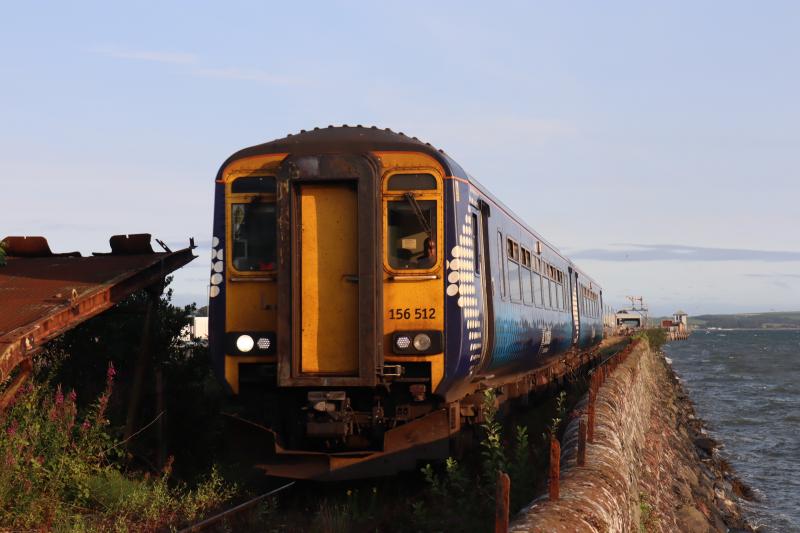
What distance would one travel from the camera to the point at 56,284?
1049cm

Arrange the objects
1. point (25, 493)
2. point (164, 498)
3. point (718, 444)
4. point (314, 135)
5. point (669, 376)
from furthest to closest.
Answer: point (669, 376)
point (718, 444)
point (314, 135)
point (164, 498)
point (25, 493)

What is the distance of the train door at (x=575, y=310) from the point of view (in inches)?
895

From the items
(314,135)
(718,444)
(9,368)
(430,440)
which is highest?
(314,135)

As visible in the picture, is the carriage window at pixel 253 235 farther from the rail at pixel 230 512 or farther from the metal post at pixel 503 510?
the metal post at pixel 503 510

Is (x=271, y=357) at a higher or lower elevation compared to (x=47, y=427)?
higher

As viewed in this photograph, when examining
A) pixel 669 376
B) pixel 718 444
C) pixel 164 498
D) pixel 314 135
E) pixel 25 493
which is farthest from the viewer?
pixel 669 376

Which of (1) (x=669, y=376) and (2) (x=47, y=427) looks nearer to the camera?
(2) (x=47, y=427)

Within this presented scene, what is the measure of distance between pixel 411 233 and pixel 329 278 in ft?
3.06

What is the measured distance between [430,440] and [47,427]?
3.73 m

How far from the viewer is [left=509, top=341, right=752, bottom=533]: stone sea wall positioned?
6172 mm

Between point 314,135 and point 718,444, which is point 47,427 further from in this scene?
point 718,444

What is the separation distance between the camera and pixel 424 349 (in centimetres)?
882

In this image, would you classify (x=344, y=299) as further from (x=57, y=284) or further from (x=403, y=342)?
(x=57, y=284)

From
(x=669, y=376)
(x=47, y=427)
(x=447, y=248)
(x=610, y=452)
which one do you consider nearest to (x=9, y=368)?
(x=47, y=427)
